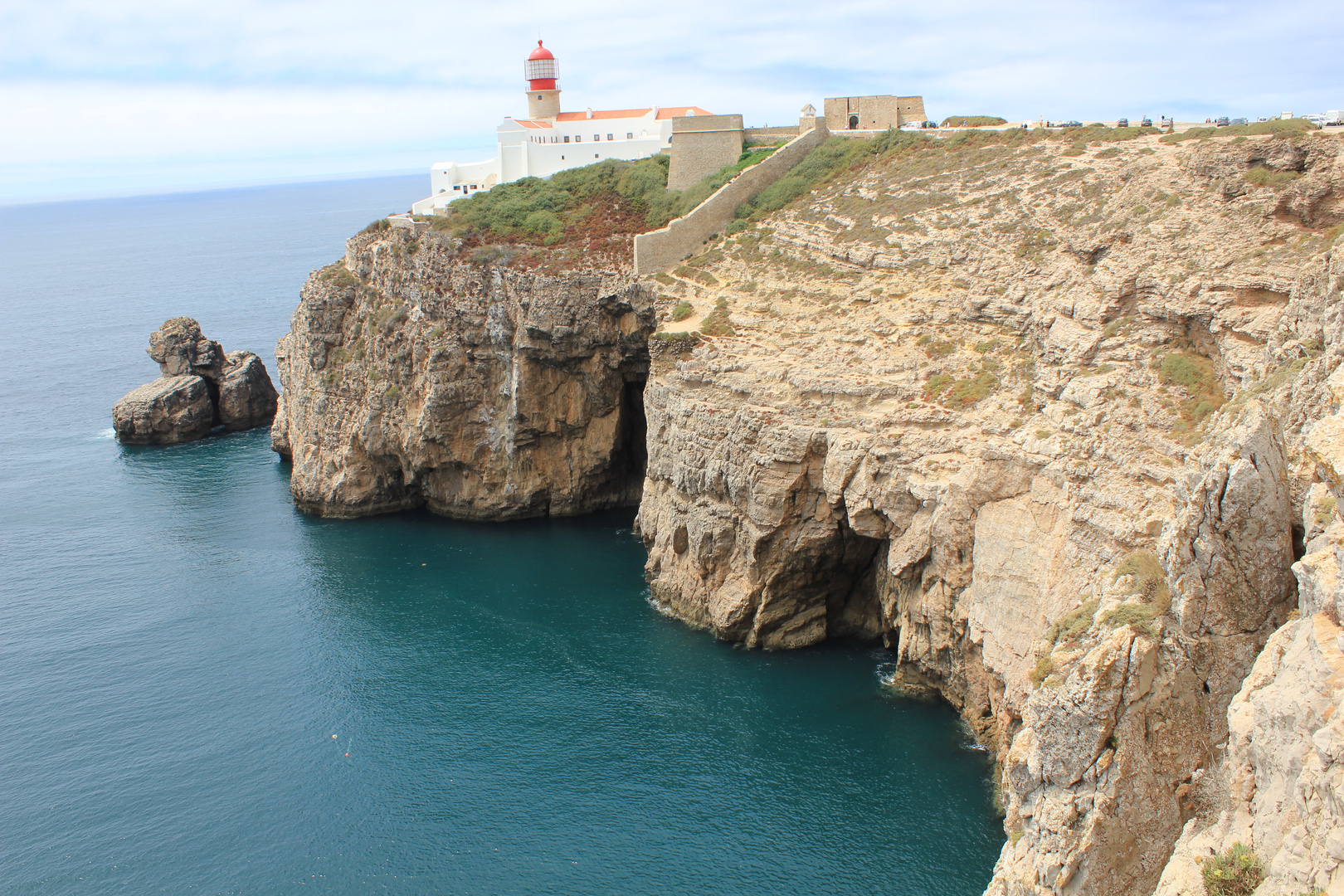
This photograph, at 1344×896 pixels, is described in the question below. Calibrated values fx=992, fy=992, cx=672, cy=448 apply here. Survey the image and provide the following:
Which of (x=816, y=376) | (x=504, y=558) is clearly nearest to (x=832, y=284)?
(x=816, y=376)

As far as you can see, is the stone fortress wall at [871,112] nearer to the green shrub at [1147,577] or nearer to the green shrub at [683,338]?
the green shrub at [683,338]

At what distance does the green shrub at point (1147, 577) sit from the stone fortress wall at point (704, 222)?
36834 millimetres

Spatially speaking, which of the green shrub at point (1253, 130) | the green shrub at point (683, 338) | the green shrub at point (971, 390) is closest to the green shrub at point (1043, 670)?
the green shrub at point (971, 390)

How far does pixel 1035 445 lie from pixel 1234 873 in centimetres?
1968

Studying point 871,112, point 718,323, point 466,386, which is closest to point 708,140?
point 871,112

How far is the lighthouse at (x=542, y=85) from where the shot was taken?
82625 millimetres

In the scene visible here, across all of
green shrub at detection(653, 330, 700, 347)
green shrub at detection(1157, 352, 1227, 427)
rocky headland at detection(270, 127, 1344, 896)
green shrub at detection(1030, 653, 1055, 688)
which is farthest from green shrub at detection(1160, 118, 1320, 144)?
green shrub at detection(1030, 653, 1055, 688)

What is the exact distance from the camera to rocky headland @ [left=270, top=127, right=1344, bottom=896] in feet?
67.8

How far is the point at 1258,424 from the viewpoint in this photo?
2036 centimetres

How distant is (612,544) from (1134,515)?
34.8 meters

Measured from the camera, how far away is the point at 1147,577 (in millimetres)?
25234

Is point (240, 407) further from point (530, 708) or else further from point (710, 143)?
point (530, 708)

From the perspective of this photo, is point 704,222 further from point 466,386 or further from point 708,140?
point 466,386

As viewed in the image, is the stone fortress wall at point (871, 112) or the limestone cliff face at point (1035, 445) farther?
the stone fortress wall at point (871, 112)
